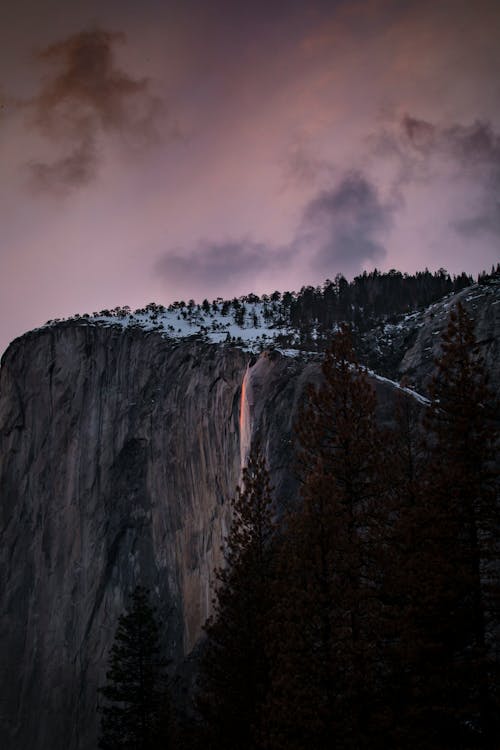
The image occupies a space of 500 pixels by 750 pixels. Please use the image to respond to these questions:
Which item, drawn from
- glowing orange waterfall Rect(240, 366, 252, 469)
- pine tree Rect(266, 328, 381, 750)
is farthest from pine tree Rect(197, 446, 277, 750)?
glowing orange waterfall Rect(240, 366, 252, 469)

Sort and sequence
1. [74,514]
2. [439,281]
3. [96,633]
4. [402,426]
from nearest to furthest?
[402,426]
[96,633]
[74,514]
[439,281]

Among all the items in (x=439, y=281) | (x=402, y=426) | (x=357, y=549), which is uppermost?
(x=439, y=281)

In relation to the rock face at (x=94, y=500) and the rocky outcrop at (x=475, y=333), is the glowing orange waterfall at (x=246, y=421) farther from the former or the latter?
the rocky outcrop at (x=475, y=333)

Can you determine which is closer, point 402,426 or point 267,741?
point 267,741

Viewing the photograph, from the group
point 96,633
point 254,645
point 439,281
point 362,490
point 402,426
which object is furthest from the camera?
point 439,281

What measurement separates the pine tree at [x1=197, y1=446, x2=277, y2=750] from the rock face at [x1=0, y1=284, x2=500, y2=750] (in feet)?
48.5

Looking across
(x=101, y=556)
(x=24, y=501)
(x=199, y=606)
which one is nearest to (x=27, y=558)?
(x=24, y=501)

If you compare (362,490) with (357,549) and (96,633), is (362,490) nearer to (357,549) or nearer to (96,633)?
(357,549)

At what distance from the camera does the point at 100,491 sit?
195ft

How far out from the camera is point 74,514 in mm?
59906

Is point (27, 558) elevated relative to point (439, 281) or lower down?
lower down

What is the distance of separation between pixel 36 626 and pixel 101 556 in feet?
31.6

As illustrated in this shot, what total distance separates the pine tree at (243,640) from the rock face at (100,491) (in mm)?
14771

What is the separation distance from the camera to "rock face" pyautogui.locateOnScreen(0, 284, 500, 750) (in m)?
47.0
